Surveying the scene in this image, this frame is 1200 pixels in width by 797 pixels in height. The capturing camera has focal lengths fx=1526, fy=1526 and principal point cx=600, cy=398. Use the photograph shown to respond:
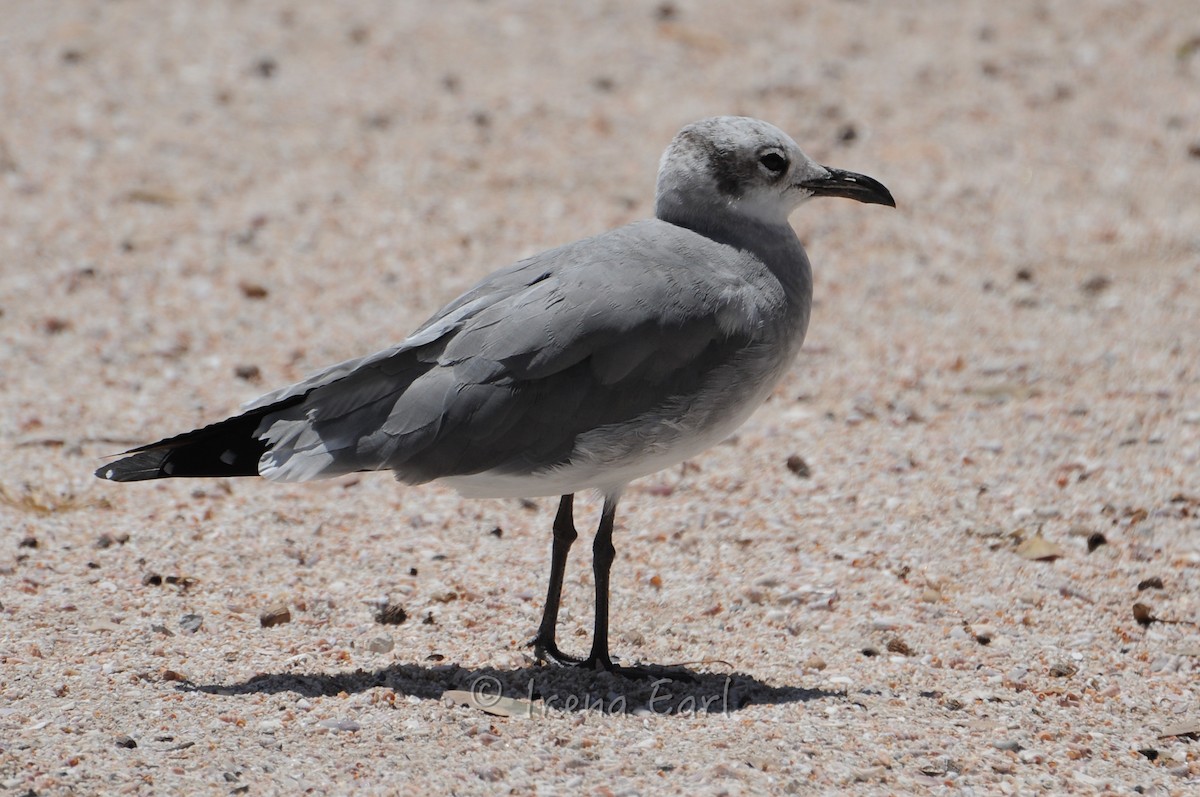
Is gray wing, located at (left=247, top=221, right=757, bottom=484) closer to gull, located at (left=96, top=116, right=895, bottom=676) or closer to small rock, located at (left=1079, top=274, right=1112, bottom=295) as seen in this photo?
gull, located at (left=96, top=116, right=895, bottom=676)

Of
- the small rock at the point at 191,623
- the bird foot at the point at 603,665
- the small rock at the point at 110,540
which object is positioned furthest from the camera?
the small rock at the point at 110,540

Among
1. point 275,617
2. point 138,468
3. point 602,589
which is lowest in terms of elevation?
point 275,617

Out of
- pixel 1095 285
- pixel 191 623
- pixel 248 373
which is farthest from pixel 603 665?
pixel 1095 285

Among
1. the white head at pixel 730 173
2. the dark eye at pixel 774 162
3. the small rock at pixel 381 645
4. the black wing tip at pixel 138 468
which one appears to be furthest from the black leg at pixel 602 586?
the black wing tip at pixel 138 468

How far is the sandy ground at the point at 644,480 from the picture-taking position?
14.3 feet

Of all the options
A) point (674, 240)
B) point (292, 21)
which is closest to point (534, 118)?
point (292, 21)

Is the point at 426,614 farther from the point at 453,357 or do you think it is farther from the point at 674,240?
the point at 674,240

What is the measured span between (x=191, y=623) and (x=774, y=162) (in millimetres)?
2462

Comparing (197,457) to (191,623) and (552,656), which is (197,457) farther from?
(552,656)

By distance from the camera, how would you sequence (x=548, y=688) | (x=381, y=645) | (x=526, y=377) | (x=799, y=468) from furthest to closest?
(x=799, y=468)
(x=381, y=645)
(x=548, y=688)
(x=526, y=377)

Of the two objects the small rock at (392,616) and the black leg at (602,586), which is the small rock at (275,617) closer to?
the small rock at (392,616)
